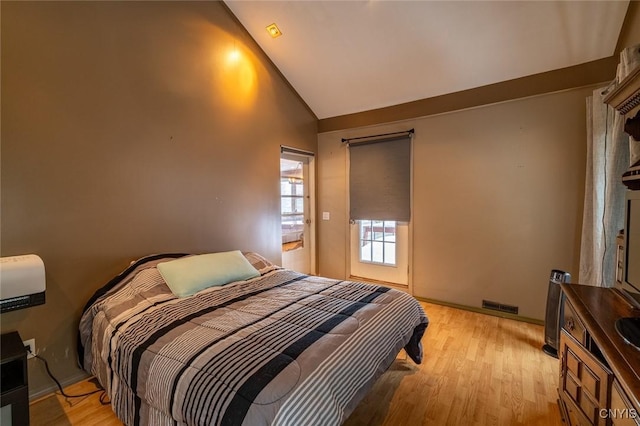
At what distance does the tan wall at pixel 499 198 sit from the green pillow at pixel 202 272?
2.24m

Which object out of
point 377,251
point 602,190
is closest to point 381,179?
point 377,251

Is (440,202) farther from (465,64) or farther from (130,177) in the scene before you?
(130,177)

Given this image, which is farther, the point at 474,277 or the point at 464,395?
the point at 474,277

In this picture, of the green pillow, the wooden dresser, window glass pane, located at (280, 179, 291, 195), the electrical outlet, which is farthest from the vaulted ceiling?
the electrical outlet

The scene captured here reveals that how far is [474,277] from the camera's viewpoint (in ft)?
10.6

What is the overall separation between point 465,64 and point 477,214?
1.60 meters

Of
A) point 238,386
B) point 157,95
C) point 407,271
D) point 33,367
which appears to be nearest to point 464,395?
point 238,386

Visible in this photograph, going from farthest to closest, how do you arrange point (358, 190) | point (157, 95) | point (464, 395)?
point (358, 190) → point (157, 95) → point (464, 395)

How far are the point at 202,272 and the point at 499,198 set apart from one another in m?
3.06

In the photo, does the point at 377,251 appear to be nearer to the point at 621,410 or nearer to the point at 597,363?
the point at 597,363

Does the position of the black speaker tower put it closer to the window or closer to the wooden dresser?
the wooden dresser

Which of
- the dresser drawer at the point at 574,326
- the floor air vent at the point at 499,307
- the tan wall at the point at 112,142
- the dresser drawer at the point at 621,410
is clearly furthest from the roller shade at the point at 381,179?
the dresser drawer at the point at 621,410

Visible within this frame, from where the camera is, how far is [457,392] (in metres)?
1.90

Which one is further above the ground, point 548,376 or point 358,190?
point 358,190
